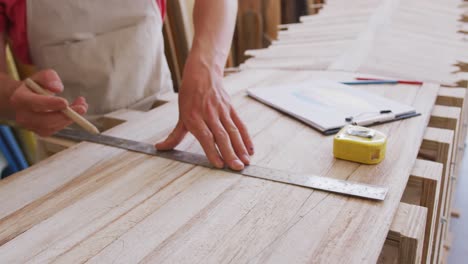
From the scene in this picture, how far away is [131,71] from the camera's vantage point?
1.70m

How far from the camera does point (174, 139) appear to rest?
1158 millimetres

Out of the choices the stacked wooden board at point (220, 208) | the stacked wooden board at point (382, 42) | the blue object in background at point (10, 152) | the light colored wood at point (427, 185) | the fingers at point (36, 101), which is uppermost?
the fingers at point (36, 101)

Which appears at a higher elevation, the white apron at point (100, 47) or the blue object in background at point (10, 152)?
the white apron at point (100, 47)

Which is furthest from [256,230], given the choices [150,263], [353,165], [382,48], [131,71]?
[382,48]

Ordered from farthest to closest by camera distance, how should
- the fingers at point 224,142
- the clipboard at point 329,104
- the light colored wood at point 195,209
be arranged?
the clipboard at point 329,104
the fingers at point 224,142
the light colored wood at point 195,209

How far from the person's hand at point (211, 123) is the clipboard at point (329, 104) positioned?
25cm

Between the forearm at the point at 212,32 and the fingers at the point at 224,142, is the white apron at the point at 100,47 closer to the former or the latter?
the forearm at the point at 212,32

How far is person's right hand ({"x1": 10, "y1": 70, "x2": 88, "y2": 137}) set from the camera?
3.67 feet

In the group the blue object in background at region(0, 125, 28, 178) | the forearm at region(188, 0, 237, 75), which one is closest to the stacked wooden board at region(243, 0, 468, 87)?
the forearm at region(188, 0, 237, 75)

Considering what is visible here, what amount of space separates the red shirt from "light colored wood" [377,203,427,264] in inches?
52.9

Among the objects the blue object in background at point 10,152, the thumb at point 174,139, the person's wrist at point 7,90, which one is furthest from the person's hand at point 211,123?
the blue object in background at point 10,152

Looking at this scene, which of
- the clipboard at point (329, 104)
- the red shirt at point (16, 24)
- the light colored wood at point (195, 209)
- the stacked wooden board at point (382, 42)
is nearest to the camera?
the light colored wood at point (195, 209)

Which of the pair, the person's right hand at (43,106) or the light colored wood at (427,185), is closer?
the light colored wood at (427,185)

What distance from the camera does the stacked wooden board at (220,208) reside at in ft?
2.52
